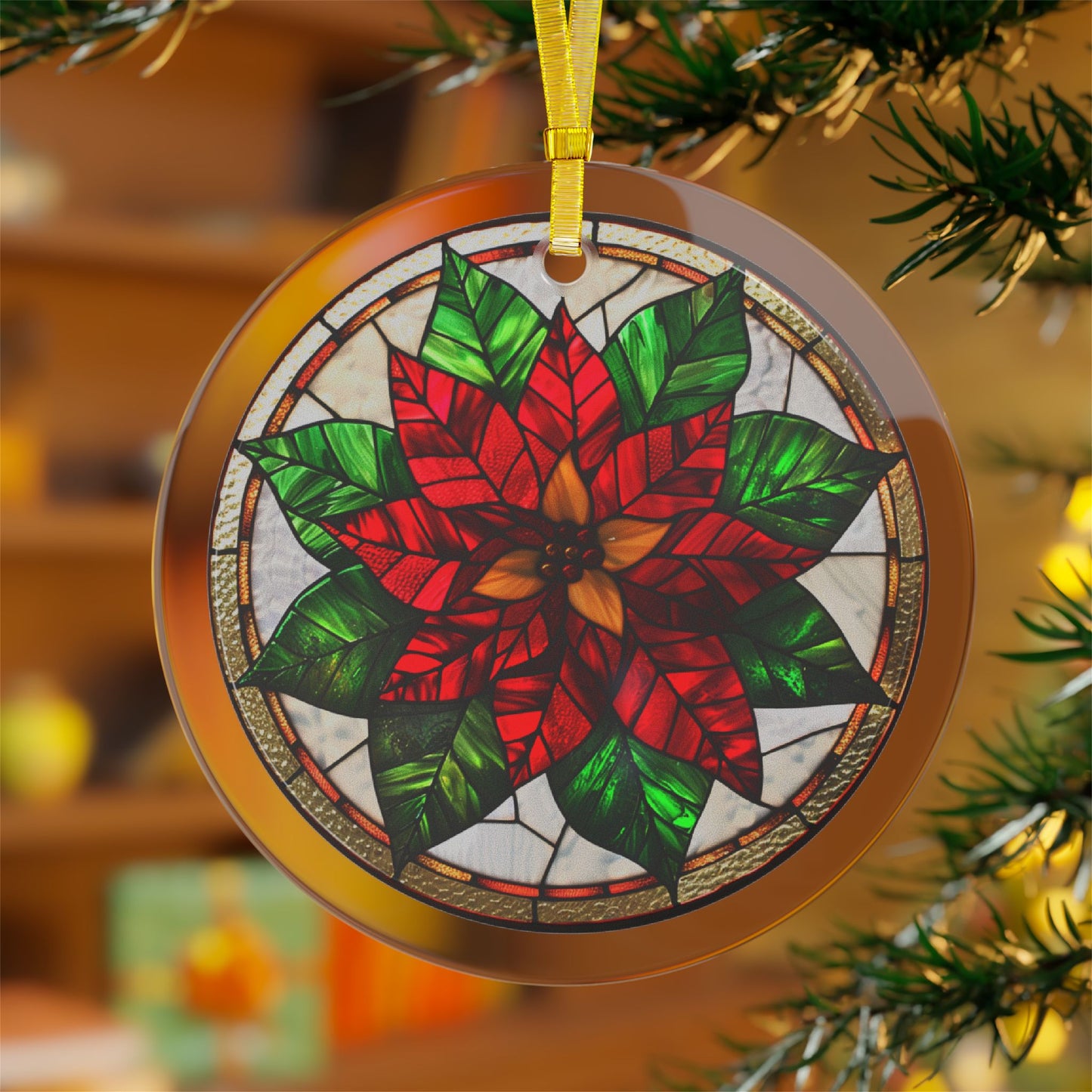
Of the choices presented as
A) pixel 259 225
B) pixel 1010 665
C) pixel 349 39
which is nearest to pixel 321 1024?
pixel 1010 665

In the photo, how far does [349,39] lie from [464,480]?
1.28 m

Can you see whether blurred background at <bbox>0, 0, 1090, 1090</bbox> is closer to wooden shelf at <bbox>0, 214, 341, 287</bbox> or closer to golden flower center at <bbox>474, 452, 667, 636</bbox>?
wooden shelf at <bbox>0, 214, 341, 287</bbox>

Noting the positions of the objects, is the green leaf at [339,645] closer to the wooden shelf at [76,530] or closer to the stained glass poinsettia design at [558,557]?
the stained glass poinsettia design at [558,557]

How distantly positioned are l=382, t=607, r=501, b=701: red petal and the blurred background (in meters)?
0.96

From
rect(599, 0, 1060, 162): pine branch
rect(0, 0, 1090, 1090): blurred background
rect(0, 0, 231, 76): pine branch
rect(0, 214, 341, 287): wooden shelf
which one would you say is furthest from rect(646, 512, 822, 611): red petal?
rect(0, 214, 341, 287): wooden shelf

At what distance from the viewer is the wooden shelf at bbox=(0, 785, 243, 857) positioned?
123 cm

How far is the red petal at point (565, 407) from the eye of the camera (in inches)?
12.8

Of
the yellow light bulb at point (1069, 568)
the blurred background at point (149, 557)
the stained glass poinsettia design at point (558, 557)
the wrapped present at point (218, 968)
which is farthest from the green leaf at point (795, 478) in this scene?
the wrapped present at point (218, 968)

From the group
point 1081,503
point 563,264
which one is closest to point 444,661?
point 563,264

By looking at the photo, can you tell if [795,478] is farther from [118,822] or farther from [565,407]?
[118,822]

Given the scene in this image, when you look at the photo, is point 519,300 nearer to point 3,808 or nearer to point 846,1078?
point 846,1078

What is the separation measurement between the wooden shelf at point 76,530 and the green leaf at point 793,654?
1105mm

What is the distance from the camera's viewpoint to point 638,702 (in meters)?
0.33

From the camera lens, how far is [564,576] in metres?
0.33
